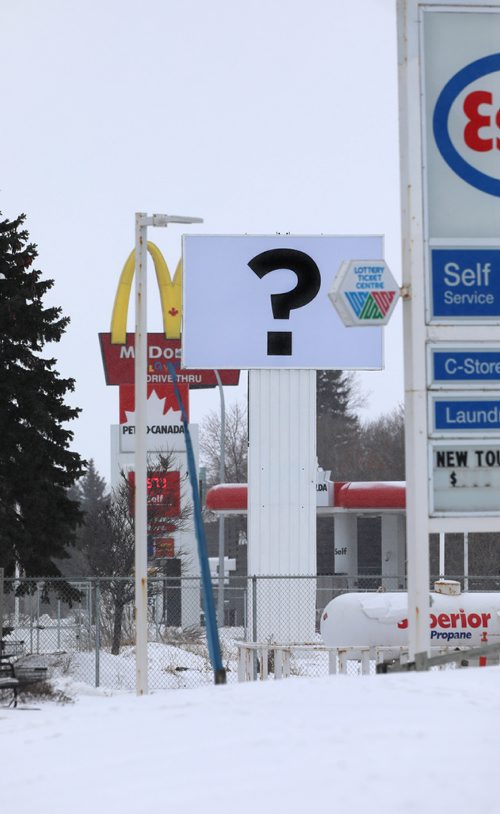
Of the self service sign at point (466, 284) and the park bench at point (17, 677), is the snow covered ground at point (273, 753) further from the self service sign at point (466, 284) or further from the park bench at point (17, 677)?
the park bench at point (17, 677)

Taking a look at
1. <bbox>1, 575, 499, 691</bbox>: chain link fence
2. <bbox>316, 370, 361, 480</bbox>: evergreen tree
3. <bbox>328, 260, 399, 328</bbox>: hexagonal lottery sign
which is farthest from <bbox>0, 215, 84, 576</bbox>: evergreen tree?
<bbox>316, 370, 361, 480</bbox>: evergreen tree

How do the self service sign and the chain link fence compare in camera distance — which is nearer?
the self service sign

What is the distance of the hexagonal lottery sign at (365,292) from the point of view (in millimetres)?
11938

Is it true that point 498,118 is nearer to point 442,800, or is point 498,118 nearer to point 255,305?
point 442,800

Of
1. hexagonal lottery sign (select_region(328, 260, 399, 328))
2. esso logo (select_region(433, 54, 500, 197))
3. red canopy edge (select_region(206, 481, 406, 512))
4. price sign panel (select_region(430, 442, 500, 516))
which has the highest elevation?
esso logo (select_region(433, 54, 500, 197))

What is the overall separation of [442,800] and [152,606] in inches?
1270

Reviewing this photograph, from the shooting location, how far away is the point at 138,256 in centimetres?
1802

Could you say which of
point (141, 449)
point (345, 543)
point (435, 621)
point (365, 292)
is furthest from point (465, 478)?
point (345, 543)

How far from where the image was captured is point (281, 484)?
33625 mm

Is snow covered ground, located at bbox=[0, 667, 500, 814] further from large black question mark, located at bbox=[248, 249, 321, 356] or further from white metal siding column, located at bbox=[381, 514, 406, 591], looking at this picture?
white metal siding column, located at bbox=[381, 514, 406, 591]

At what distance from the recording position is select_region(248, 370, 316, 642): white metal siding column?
110 feet

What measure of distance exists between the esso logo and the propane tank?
15.6 meters

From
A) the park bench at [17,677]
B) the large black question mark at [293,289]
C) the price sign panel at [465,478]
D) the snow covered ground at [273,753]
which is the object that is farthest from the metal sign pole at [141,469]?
the large black question mark at [293,289]

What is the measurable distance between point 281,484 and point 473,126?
21942 mm
